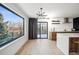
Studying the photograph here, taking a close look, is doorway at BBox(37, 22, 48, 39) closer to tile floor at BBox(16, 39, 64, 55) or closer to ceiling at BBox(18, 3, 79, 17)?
tile floor at BBox(16, 39, 64, 55)

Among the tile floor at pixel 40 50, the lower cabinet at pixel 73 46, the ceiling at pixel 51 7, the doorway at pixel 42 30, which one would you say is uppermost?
the ceiling at pixel 51 7

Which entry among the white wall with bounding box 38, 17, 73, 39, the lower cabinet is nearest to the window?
the lower cabinet

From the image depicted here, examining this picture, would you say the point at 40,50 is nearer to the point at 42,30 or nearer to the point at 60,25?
the point at 42,30

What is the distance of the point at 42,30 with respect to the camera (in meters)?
12.9

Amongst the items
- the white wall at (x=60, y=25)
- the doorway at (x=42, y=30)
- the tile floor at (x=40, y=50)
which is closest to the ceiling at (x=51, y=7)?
the tile floor at (x=40, y=50)

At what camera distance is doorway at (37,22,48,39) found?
12845mm

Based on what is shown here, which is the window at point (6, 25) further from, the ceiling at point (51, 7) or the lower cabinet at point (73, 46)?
the lower cabinet at point (73, 46)

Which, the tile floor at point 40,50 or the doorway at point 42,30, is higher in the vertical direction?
the doorway at point 42,30

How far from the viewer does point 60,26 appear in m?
12.7

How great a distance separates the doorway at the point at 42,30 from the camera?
42.1ft

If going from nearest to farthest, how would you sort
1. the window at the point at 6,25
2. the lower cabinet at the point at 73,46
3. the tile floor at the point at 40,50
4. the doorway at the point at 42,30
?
the window at the point at 6,25, the lower cabinet at the point at 73,46, the tile floor at the point at 40,50, the doorway at the point at 42,30

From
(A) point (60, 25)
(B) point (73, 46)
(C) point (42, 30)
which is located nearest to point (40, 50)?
(B) point (73, 46)

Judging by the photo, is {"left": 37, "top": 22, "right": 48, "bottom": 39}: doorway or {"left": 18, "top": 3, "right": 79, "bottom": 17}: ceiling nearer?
{"left": 18, "top": 3, "right": 79, "bottom": 17}: ceiling
